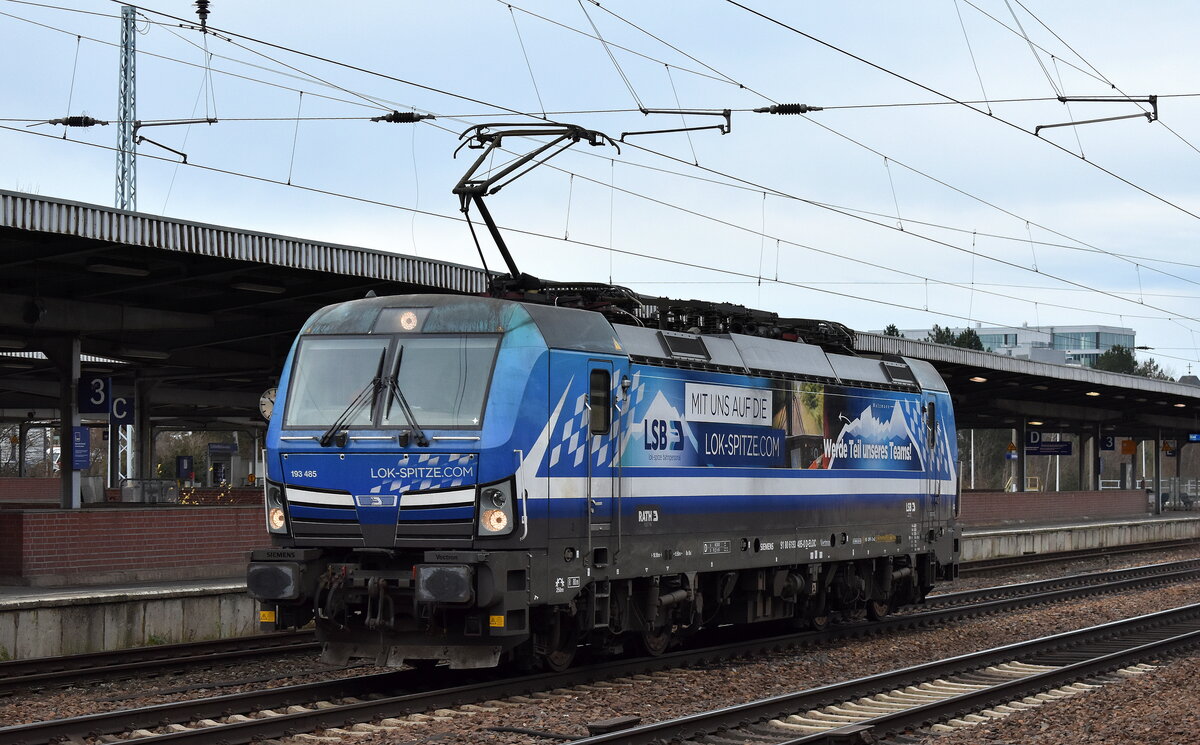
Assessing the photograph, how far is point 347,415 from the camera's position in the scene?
12672mm

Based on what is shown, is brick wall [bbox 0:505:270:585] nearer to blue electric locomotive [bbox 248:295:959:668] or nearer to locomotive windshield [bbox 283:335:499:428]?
blue electric locomotive [bbox 248:295:959:668]

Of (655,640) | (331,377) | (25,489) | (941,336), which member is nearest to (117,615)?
(331,377)

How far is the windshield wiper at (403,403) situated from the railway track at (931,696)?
3.24 meters

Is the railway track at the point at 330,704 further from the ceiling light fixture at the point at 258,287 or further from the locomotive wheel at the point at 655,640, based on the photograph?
the ceiling light fixture at the point at 258,287

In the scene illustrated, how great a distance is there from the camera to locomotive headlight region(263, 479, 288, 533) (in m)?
12.9

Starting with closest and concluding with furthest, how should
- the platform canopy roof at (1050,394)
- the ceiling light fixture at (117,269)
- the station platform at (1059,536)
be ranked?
the ceiling light fixture at (117,269)
the platform canopy roof at (1050,394)
the station platform at (1059,536)

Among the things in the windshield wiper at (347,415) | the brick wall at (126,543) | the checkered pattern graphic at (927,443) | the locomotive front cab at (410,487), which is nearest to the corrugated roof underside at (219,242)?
the brick wall at (126,543)

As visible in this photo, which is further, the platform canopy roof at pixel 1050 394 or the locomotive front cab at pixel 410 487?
the platform canopy roof at pixel 1050 394

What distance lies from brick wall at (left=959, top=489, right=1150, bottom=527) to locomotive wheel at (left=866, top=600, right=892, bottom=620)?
18.7 metres

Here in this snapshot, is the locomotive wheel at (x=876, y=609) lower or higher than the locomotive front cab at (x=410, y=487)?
lower

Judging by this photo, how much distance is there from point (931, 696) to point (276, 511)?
630 cm

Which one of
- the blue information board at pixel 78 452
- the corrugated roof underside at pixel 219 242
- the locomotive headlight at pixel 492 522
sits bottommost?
the locomotive headlight at pixel 492 522

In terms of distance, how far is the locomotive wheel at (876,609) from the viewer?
64.6 ft

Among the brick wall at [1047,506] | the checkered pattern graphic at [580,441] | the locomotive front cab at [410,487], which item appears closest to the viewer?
the locomotive front cab at [410,487]
